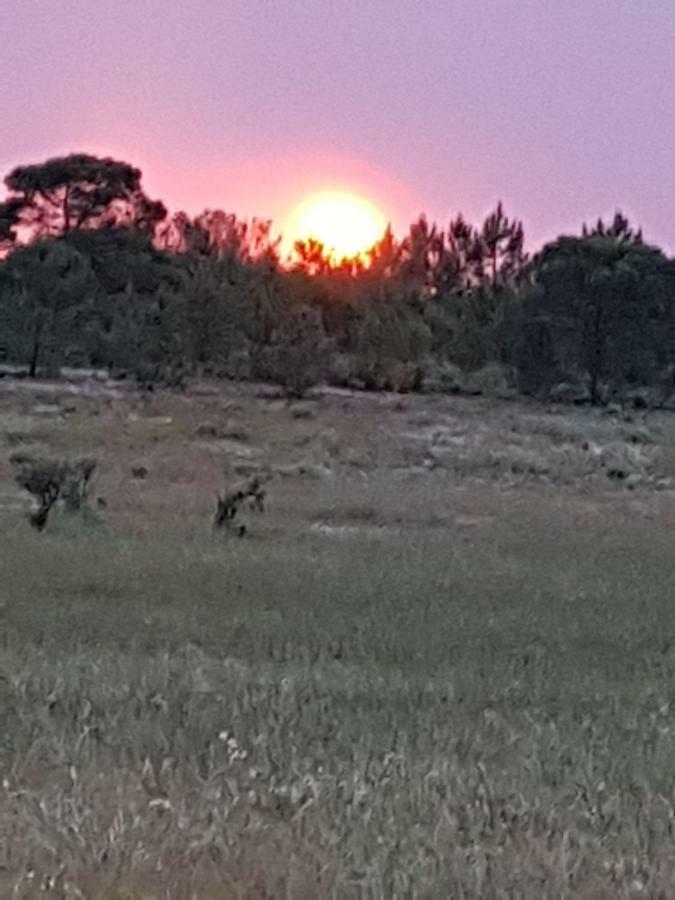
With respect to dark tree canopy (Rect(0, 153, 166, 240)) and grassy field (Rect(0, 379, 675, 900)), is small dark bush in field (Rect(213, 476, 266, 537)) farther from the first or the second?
dark tree canopy (Rect(0, 153, 166, 240))

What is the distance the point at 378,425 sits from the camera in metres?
38.7

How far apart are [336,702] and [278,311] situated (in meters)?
52.3

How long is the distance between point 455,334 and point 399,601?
188 feet

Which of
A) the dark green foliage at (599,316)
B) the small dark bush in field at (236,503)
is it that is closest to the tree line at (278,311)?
the dark green foliage at (599,316)

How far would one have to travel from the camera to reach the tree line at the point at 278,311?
52438 mm

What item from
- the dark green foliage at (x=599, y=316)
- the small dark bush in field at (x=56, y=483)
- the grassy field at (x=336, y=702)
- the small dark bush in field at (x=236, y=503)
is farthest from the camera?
the dark green foliage at (x=599, y=316)

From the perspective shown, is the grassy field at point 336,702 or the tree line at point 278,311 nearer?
the grassy field at point 336,702

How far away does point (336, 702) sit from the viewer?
8.31 metres

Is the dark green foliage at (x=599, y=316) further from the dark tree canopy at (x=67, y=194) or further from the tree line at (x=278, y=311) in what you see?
the dark tree canopy at (x=67, y=194)

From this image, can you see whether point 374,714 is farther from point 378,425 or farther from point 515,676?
point 378,425

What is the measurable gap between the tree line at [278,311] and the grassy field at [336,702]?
30383 millimetres

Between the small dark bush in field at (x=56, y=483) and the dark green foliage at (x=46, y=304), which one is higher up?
the dark green foliage at (x=46, y=304)

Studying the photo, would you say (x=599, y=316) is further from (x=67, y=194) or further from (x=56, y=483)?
(x=56, y=483)

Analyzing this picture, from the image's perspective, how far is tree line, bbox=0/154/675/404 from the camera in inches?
2064
